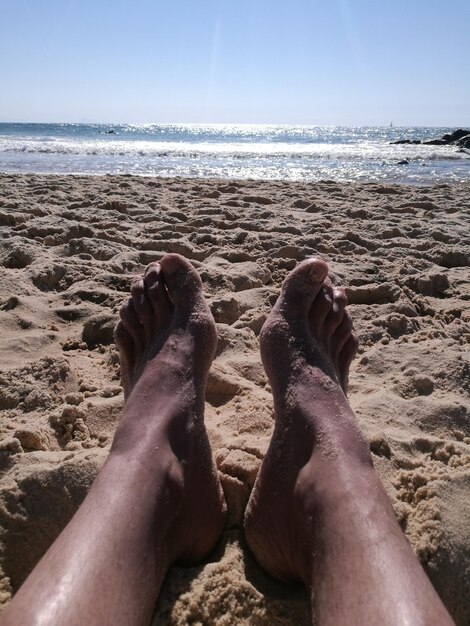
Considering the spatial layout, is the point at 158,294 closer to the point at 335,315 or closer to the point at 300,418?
the point at 335,315

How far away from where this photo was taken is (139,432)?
1267 millimetres

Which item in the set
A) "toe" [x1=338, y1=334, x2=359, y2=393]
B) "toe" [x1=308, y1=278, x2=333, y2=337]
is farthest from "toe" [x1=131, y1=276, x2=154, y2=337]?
"toe" [x1=338, y1=334, x2=359, y2=393]

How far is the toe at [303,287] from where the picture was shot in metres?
1.70

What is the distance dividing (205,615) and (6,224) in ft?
11.3

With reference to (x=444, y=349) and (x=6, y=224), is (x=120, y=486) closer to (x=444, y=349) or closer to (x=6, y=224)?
(x=444, y=349)

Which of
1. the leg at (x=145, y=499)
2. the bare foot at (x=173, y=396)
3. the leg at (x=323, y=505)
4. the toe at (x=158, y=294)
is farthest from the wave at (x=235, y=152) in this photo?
the leg at (x=323, y=505)

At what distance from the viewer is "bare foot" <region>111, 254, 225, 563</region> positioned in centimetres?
117

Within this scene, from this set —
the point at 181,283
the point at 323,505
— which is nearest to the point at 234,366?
the point at 181,283

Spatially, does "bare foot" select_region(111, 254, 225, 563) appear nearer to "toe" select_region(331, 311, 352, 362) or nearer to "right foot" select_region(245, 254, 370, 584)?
"right foot" select_region(245, 254, 370, 584)

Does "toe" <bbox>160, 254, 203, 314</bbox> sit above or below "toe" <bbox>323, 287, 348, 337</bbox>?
above

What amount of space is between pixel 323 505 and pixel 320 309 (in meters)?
0.80

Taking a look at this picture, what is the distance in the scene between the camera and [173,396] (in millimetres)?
1406

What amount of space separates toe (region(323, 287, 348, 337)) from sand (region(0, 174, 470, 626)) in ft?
0.71

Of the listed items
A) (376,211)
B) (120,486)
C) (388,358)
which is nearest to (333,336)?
(388,358)
